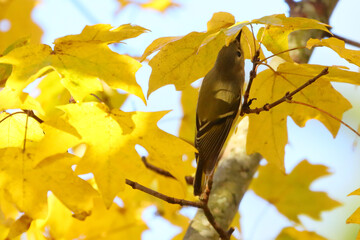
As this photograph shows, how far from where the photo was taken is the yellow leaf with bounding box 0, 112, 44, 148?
1.20 meters

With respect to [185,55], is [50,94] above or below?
below

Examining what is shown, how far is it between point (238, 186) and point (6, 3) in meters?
1.58

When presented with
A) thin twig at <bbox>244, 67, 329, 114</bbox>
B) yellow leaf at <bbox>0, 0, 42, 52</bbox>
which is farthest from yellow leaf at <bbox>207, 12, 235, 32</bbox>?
yellow leaf at <bbox>0, 0, 42, 52</bbox>

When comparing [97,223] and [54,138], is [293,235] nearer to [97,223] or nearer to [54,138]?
[97,223]

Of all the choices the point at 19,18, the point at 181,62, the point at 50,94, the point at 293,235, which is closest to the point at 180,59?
the point at 181,62

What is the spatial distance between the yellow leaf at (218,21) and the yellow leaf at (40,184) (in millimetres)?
524

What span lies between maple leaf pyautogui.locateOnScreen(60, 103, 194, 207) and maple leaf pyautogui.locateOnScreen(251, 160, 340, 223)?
90cm

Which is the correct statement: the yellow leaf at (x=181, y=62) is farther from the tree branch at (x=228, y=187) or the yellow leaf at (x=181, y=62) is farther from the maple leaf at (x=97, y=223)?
the maple leaf at (x=97, y=223)

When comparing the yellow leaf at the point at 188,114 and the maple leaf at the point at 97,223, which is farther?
the yellow leaf at the point at 188,114

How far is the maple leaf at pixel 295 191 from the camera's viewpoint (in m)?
1.95

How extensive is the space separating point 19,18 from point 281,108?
5.05ft

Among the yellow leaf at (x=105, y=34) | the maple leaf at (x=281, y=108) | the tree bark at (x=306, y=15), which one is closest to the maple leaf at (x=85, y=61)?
the yellow leaf at (x=105, y=34)

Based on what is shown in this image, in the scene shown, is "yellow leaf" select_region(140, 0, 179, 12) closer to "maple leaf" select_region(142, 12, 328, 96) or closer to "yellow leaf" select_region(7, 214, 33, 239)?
"maple leaf" select_region(142, 12, 328, 96)

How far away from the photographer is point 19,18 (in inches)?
93.3
